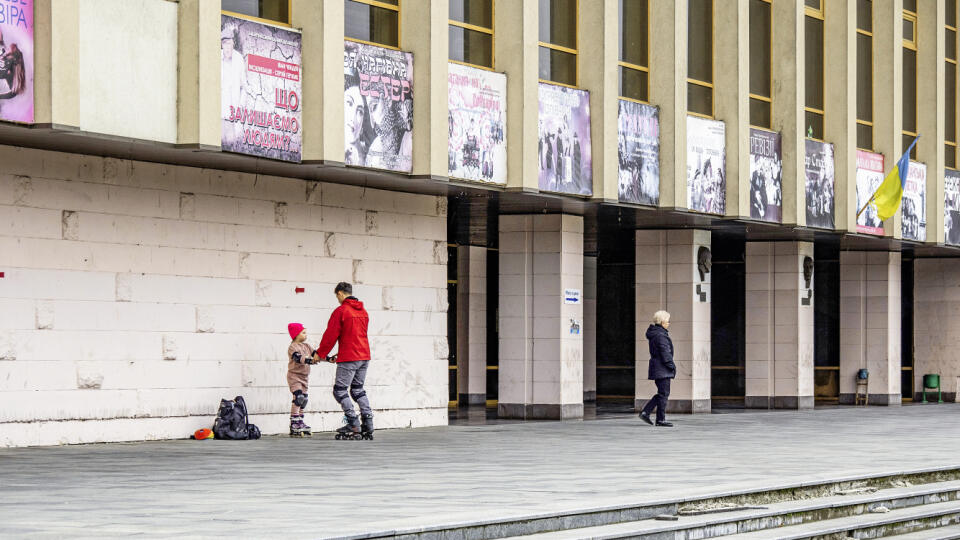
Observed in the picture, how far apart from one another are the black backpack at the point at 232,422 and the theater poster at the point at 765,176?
1193 cm

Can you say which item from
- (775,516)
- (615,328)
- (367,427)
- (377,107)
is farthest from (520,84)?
(615,328)

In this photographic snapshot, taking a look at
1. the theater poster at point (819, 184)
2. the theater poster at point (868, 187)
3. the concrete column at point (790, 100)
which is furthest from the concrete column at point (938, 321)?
the concrete column at point (790, 100)

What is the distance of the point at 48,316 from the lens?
16875mm

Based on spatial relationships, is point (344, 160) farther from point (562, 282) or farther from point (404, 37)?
point (562, 282)

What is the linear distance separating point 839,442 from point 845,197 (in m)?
10.9

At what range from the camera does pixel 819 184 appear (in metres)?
29.0

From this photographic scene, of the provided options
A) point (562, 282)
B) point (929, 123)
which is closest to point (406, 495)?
point (562, 282)

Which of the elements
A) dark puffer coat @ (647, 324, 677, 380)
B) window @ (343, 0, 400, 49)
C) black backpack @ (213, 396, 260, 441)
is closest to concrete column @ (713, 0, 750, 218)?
dark puffer coat @ (647, 324, 677, 380)

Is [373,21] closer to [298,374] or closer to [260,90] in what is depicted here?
[260,90]

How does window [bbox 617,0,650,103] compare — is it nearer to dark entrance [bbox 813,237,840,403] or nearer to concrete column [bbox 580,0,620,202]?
Answer: concrete column [bbox 580,0,620,202]

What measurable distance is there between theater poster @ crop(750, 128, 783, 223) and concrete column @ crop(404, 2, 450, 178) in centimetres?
872

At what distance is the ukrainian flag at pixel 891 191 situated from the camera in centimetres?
2923

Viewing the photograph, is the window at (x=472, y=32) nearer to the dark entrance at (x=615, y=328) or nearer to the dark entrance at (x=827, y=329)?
the dark entrance at (x=615, y=328)

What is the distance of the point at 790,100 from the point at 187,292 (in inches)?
538
